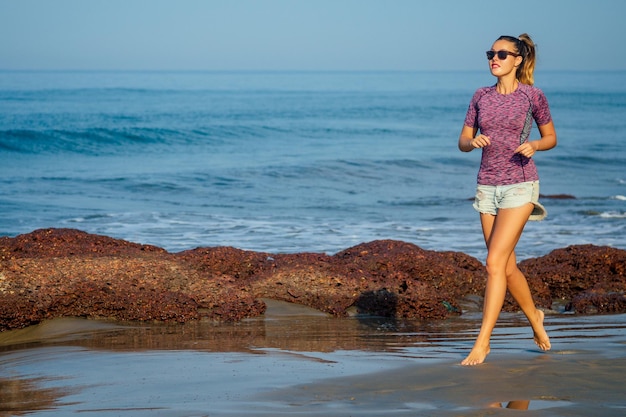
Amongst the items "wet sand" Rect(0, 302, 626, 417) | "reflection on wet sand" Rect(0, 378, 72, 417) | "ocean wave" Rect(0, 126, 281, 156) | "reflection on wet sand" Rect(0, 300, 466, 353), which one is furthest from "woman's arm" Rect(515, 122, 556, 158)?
"ocean wave" Rect(0, 126, 281, 156)

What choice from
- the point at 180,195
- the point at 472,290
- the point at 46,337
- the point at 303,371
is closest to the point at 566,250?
the point at 472,290

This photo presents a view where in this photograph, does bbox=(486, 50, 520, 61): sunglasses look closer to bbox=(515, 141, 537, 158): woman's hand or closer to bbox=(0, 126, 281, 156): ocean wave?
bbox=(515, 141, 537, 158): woman's hand

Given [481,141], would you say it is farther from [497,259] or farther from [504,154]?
[497,259]

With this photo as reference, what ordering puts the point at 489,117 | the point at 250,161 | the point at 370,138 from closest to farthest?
the point at 489,117 < the point at 250,161 < the point at 370,138

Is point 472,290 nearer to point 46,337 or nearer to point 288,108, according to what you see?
point 46,337

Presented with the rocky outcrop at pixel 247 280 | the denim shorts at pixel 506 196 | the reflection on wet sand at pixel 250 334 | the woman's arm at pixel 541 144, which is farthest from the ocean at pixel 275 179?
the denim shorts at pixel 506 196

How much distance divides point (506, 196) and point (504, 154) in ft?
0.86

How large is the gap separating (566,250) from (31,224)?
10.1 m

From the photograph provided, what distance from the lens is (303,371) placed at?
466cm

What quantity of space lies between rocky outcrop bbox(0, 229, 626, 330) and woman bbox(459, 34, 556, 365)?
6.67 ft

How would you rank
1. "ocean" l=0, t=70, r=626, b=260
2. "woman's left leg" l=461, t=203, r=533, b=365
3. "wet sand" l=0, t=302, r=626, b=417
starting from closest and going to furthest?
1. "wet sand" l=0, t=302, r=626, b=417
2. "woman's left leg" l=461, t=203, r=533, b=365
3. "ocean" l=0, t=70, r=626, b=260

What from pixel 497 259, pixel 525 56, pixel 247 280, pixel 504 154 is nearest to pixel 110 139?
pixel 247 280

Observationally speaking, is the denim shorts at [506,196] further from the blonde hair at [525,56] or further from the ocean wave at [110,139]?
the ocean wave at [110,139]

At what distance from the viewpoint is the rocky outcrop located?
6.49m
